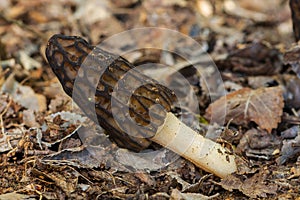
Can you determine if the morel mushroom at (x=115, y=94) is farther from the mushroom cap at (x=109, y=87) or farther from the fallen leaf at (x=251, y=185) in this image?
→ the fallen leaf at (x=251, y=185)

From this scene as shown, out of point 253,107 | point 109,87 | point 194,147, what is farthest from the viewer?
point 253,107

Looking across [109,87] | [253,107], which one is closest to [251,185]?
[253,107]

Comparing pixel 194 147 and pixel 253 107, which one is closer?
pixel 194 147

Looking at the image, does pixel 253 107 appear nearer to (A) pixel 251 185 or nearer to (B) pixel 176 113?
(B) pixel 176 113

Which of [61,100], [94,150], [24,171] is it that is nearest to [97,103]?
[94,150]

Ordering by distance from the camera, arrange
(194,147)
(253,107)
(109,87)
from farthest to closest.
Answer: (253,107), (194,147), (109,87)
